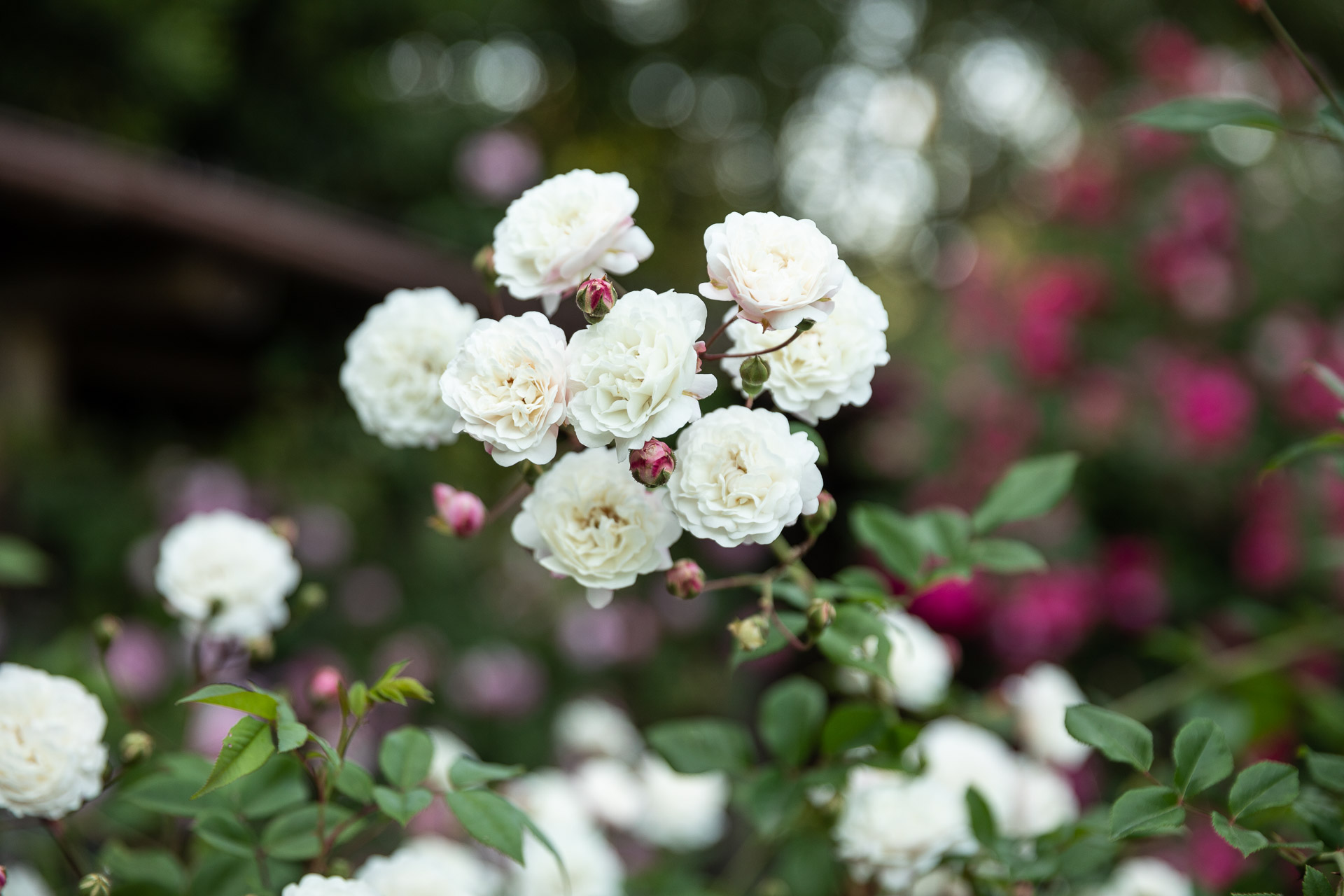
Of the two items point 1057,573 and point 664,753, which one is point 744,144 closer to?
point 1057,573

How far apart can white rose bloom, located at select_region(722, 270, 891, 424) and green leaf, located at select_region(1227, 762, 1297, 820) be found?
34 cm

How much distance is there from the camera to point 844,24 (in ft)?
23.8

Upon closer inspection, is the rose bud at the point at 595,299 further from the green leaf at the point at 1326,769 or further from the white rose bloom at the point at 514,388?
the green leaf at the point at 1326,769

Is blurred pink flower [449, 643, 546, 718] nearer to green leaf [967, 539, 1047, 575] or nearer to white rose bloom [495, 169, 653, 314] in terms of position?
green leaf [967, 539, 1047, 575]

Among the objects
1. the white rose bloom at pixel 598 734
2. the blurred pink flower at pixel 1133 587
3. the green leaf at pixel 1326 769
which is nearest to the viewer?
the green leaf at pixel 1326 769

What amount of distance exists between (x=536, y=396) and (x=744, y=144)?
749 cm

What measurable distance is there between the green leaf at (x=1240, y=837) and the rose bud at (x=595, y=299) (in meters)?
0.48

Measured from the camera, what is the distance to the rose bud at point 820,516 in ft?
2.24

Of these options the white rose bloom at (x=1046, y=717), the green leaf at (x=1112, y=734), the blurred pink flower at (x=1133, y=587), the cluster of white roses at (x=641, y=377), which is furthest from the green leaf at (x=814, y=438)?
the blurred pink flower at (x=1133, y=587)

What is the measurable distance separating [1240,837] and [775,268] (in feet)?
1.43

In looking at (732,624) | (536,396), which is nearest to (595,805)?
(732,624)

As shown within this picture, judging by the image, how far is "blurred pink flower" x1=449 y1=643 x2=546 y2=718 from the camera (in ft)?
9.81

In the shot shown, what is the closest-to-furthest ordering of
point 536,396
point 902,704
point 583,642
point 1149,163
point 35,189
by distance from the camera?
point 536,396
point 902,704
point 35,189
point 1149,163
point 583,642

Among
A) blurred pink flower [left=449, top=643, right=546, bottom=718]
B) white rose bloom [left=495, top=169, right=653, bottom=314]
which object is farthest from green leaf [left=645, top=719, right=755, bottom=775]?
blurred pink flower [left=449, top=643, right=546, bottom=718]
